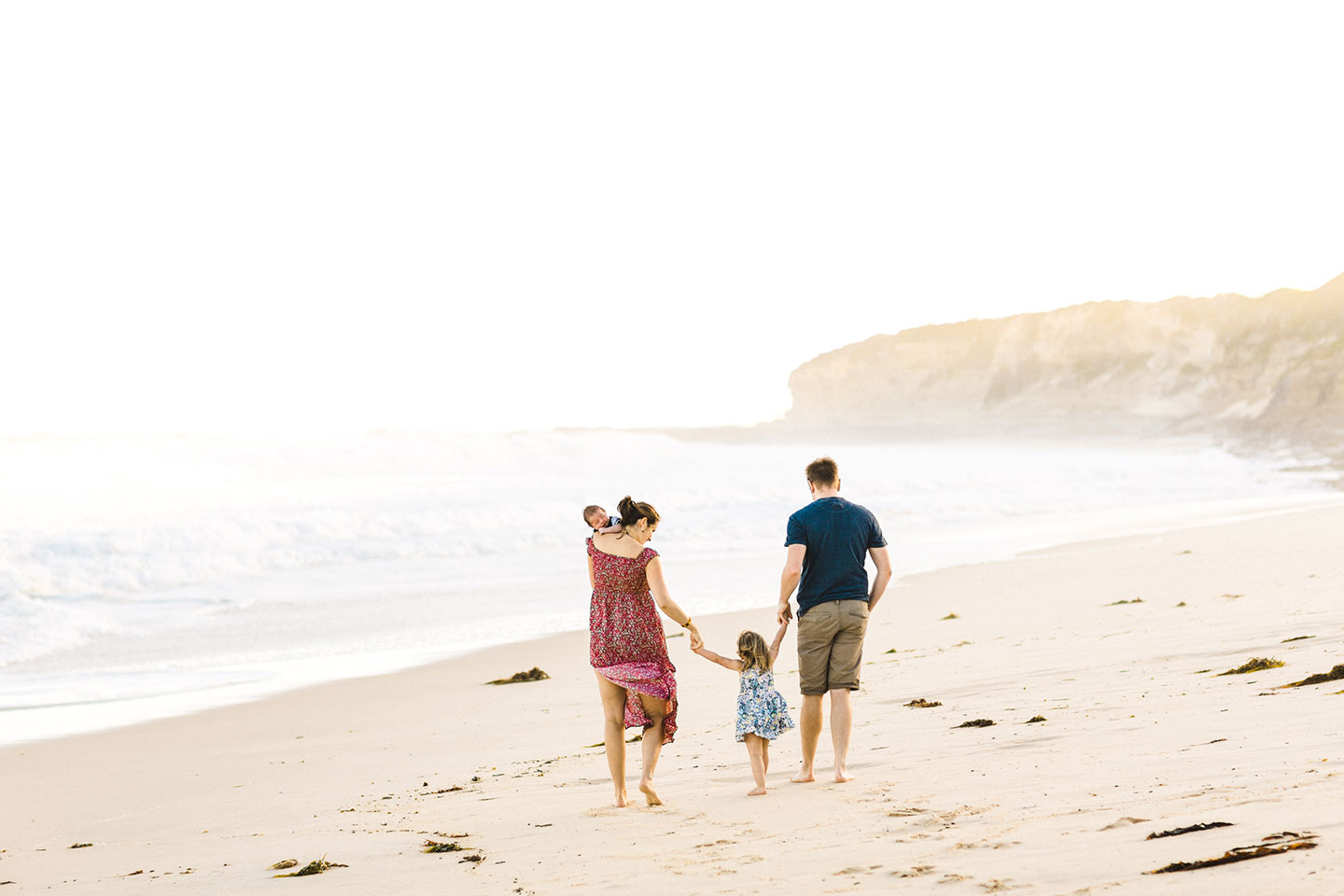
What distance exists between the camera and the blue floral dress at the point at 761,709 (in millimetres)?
5594

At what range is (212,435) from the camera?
51.8 metres

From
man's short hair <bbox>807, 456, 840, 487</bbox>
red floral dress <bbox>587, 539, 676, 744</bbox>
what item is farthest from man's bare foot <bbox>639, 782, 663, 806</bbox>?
man's short hair <bbox>807, 456, 840, 487</bbox>

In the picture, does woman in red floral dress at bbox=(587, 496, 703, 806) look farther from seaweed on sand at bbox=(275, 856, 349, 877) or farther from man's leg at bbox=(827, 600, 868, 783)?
→ seaweed on sand at bbox=(275, 856, 349, 877)

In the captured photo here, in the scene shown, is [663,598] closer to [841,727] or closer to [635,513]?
[635,513]

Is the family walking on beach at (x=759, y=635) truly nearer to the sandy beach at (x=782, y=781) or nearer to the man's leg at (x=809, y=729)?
the man's leg at (x=809, y=729)

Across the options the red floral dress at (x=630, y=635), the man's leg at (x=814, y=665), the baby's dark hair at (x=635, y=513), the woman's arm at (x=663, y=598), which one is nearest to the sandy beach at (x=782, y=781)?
the man's leg at (x=814, y=665)

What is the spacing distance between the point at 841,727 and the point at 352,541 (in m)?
21.1

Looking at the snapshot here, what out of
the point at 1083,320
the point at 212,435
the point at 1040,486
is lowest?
the point at 1040,486

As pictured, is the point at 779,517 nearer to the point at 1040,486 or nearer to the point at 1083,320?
the point at 1040,486

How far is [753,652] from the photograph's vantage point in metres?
5.64

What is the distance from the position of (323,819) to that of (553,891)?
2.11m

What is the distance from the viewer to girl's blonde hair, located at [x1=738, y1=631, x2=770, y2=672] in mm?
5617

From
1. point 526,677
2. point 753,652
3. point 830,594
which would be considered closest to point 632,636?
point 753,652

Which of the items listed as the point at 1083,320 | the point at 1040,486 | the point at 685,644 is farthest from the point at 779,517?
the point at 1083,320
